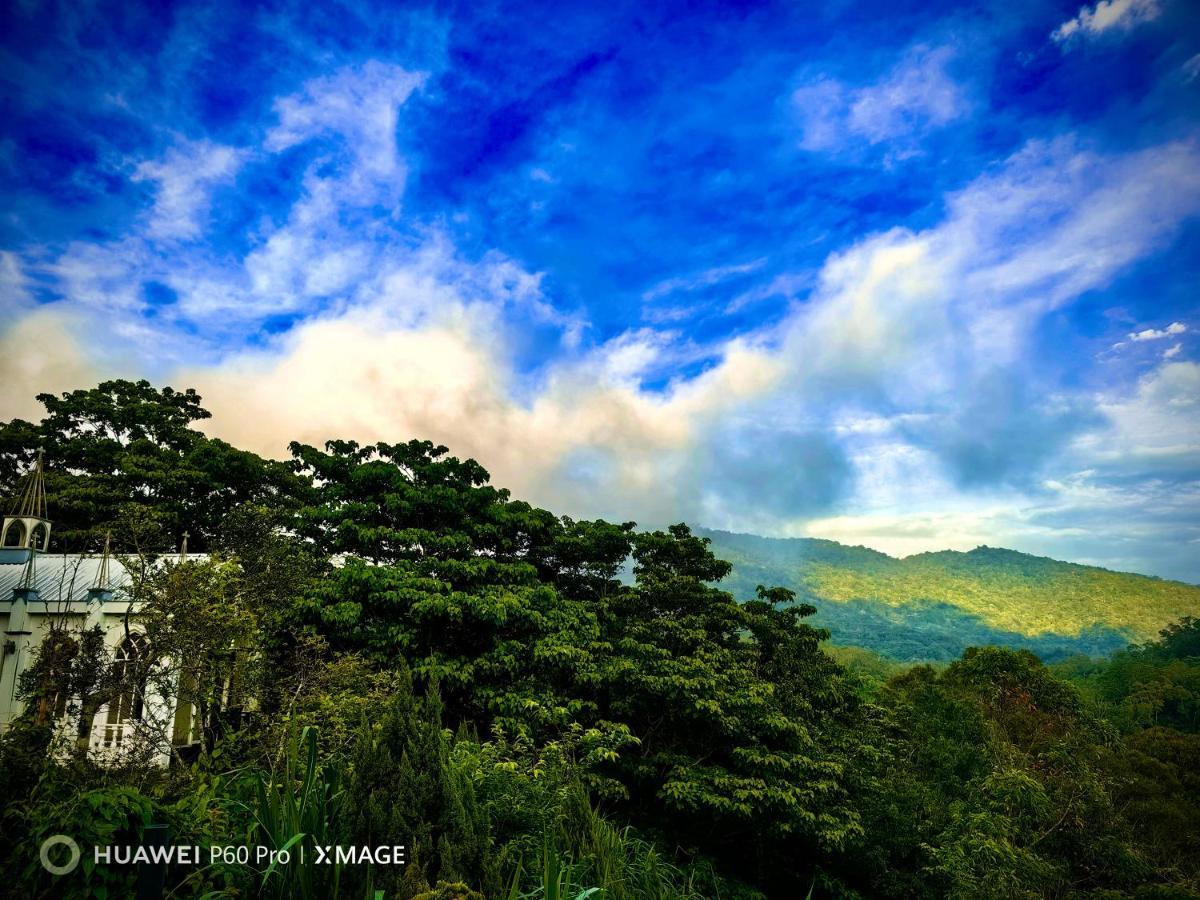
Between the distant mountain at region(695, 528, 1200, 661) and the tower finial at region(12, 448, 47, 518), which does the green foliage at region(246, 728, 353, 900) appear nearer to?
the tower finial at region(12, 448, 47, 518)

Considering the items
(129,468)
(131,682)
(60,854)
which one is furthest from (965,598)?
(60,854)

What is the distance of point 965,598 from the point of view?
4938 inches

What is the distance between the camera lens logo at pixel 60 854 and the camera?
204cm

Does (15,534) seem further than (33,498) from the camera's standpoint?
Yes

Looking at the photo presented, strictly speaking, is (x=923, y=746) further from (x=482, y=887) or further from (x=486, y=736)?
(x=482, y=887)

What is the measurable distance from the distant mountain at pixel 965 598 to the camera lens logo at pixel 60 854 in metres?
106

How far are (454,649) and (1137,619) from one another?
132 meters

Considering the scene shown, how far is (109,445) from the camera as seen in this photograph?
67.7 feet

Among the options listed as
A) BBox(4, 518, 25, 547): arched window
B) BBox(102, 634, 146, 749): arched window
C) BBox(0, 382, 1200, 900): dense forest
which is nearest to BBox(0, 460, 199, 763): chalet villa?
BBox(4, 518, 25, 547): arched window

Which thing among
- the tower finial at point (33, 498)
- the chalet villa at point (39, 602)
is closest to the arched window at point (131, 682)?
the chalet villa at point (39, 602)

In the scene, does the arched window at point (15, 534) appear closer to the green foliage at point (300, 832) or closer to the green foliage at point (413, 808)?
the green foliage at point (300, 832)

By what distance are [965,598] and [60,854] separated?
14892 cm

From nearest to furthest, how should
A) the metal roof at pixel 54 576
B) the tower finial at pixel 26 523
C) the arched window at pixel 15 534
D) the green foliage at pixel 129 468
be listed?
the metal roof at pixel 54 576 < the tower finial at pixel 26 523 < the arched window at pixel 15 534 < the green foliage at pixel 129 468

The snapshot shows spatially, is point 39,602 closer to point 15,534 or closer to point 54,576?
point 54,576
